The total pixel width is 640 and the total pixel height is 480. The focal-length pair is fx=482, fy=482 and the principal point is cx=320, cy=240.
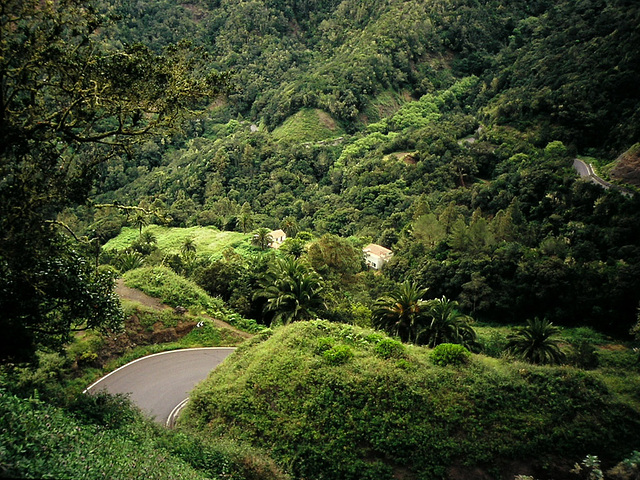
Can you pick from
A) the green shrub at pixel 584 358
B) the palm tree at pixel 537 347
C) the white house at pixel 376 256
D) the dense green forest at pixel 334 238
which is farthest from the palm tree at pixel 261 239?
the green shrub at pixel 584 358

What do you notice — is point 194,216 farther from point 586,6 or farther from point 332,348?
point 586,6

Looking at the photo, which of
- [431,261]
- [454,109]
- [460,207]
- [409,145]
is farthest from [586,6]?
[431,261]

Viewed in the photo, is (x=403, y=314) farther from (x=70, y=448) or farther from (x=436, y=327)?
(x=70, y=448)

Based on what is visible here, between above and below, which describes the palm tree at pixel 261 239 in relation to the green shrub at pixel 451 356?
below

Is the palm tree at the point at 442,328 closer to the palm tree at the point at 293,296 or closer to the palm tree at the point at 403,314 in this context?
the palm tree at the point at 403,314

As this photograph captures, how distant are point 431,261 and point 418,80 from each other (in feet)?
308

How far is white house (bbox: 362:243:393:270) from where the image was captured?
5497 centimetres

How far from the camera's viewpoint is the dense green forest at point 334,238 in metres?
12.9

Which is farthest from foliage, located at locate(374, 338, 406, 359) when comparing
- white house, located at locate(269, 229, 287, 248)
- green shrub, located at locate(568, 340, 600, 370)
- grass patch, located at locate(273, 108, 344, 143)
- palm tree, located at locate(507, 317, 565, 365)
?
grass patch, located at locate(273, 108, 344, 143)

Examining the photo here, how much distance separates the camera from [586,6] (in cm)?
9962

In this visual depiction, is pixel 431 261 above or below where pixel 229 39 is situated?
below

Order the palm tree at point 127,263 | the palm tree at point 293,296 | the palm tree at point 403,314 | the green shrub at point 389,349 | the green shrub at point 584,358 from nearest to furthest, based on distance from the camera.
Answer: the green shrub at point 389,349 → the palm tree at point 403,314 → the green shrub at point 584,358 → the palm tree at point 293,296 → the palm tree at point 127,263

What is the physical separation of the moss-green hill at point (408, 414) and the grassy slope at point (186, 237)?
28995 mm

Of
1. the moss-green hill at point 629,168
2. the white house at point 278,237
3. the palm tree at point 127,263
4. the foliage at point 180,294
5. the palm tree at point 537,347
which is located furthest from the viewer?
the white house at point 278,237
